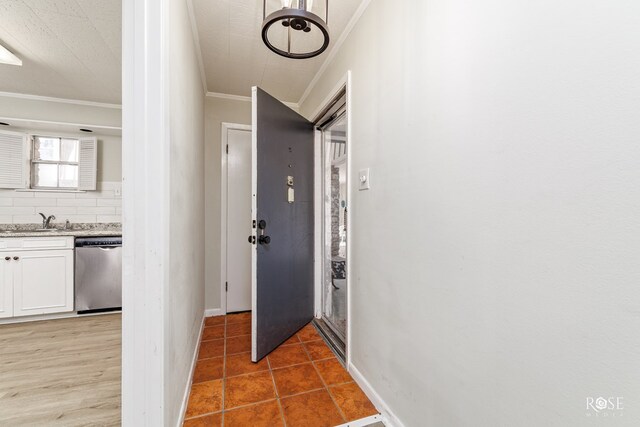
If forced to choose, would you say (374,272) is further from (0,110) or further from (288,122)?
(0,110)

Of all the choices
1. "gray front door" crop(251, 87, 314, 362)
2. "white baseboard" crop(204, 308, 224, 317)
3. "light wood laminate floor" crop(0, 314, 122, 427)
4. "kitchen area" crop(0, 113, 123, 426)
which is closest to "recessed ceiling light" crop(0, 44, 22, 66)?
"kitchen area" crop(0, 113, 123, 426)

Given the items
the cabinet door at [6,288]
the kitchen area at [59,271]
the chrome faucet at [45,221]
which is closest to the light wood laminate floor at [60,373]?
the kitchen area at [59,271]

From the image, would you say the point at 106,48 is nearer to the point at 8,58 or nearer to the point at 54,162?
the point at 8,58

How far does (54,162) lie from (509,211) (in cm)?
447

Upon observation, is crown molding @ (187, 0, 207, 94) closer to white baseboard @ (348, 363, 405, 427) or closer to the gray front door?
the gray front door

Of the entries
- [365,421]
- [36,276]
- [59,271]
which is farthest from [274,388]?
[36,276]

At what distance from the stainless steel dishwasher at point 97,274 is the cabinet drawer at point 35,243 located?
0.11 metres

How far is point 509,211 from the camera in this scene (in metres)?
0.83

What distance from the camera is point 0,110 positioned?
2.84 m

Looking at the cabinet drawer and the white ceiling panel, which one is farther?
the cabinet drawer

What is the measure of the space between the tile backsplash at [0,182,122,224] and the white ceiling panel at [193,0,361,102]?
2017mm

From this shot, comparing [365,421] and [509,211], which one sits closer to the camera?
[509,211]

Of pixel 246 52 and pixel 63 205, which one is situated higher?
pixel 246 52

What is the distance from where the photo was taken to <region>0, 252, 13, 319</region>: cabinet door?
102 inches
